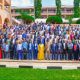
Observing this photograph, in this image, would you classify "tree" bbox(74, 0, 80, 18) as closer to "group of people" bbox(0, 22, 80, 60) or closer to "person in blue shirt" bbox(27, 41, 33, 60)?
"group of people" bbox(0, 22, 80, 60)

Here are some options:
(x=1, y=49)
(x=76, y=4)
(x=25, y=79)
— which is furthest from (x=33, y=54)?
(x=76, y=4)

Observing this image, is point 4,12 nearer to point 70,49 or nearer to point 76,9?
point 76,9

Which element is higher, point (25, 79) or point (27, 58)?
point (25, 79)

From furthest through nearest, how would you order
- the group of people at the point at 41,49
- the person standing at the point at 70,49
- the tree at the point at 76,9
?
the tree at the point at 76,9, the group of people at the point at 41,49, the person standing at the point at 70,49

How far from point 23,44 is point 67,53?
305 centimetres

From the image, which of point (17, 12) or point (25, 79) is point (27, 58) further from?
point (17, 12)

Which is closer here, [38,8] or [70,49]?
[70,49]

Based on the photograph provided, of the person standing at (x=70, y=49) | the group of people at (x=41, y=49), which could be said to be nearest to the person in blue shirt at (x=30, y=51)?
the group of people at (x=41, y=49)

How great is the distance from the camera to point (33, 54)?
28.1 meters

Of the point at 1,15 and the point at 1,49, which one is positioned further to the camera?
the point at 1,15

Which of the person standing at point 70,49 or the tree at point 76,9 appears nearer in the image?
the person standing at point 70,49

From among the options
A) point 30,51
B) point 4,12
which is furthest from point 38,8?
point 30,51

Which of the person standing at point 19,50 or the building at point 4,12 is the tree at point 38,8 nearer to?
the building at point 4,12

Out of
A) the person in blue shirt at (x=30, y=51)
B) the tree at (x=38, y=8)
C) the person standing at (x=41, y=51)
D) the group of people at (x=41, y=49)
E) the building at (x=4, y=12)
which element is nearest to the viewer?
the group of people at (x=41, y=49)
